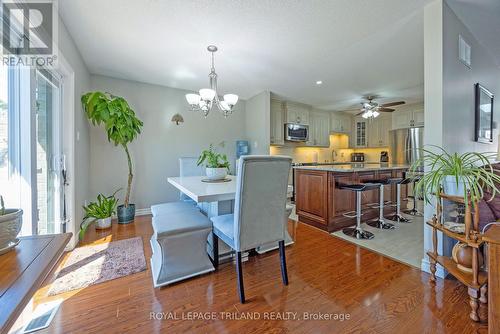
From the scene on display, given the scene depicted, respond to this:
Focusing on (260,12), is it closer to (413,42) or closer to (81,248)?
(413,42)

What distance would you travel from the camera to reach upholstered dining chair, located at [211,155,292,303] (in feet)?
4.83

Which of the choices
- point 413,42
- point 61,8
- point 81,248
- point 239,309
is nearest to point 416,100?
point 413,42

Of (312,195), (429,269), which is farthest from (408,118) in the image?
(429,269)

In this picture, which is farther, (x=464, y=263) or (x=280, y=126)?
(x=280, y=126)

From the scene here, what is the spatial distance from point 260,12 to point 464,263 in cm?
261

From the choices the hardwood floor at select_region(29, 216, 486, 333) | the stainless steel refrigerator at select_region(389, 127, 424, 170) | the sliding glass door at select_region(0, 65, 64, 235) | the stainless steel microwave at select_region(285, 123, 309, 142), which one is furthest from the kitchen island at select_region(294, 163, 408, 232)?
the sliding glass door at select_region(0, 65, 64, 235)

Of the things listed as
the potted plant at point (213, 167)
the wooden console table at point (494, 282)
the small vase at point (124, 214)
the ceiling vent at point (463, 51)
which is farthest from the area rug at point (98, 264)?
the ceiling vent at point (463, 51)

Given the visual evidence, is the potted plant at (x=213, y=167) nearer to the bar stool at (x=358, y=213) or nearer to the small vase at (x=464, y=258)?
the bar stool at (x=358, y=213)

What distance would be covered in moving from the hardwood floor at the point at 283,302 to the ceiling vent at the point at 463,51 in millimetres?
2132

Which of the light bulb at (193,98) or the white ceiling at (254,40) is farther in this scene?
the light bulb at (193,98)

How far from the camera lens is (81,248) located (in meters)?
2.36

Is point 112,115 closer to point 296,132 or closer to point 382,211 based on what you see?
point 296,132

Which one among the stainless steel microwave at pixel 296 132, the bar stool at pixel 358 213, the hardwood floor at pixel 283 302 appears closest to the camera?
the hardwood floor at pixel 283 302

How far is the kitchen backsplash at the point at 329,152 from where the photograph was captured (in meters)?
5.60
